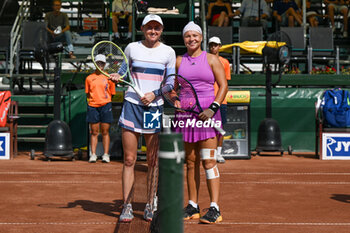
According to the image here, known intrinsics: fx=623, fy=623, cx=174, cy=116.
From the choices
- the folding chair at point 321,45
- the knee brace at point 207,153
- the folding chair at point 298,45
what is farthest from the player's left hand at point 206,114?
the folding chair at point 321,45

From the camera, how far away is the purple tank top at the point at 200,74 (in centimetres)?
588

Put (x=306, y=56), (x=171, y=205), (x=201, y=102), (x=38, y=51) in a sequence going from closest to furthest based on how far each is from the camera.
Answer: (x=171, y=205) → (x=201, y=102) → (x=38, y=51) → (x=306, y=56)

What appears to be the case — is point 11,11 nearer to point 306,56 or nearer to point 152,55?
point 306,56

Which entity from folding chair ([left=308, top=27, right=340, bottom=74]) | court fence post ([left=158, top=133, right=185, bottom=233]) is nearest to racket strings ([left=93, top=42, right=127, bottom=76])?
court fence post ([left=158, top=133, right=185, bottom=233])

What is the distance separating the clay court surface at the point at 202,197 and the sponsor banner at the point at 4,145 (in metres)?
0.64

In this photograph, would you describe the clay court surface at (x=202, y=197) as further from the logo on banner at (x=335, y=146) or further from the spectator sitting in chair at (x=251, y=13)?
the spectator sitting in chair at (x=251, y=13)

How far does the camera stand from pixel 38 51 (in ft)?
39.8

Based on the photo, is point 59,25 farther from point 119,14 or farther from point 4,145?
point 4,145

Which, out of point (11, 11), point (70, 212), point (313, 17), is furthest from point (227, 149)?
point (11, 11)

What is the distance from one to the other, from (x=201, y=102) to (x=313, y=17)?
13.4 meters

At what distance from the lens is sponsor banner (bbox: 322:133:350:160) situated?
12.3 metres

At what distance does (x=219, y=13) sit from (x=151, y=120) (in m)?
12.1

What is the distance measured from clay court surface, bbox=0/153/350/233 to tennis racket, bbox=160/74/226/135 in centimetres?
110

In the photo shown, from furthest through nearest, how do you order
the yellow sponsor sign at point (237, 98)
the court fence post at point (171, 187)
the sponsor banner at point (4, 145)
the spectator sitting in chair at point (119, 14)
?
the spectator sitting in chair at point (119, 14), the sponsor banner at point (4, 145), the yellow sponsor sign at point (237, 98), the court fence post at point (171, 187)
